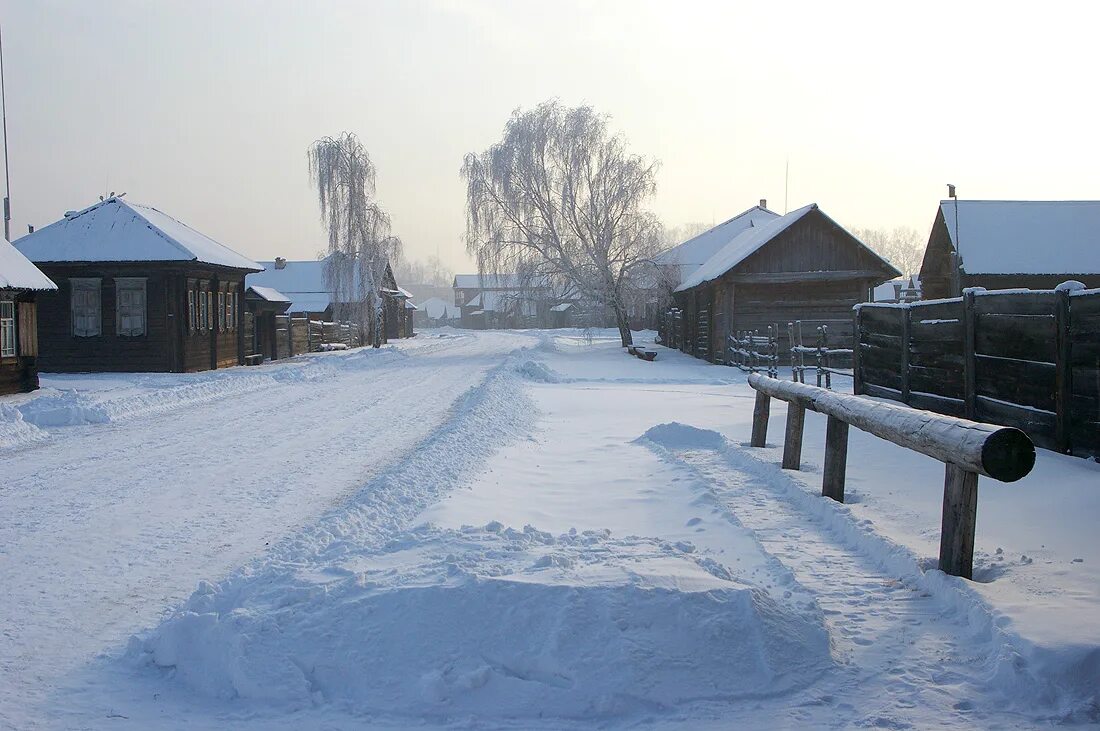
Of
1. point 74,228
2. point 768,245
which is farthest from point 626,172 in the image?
point 74,228

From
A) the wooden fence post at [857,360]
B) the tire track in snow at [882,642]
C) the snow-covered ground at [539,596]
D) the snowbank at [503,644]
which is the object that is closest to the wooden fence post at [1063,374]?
the snow-covered ground at [539,596]

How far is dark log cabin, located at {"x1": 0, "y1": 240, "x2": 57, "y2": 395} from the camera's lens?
1972cm

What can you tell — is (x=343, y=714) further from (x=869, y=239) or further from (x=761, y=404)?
(x=869, y=239)

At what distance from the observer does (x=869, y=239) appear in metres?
167

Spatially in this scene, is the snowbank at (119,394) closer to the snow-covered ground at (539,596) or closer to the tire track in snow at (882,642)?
the snow-covered ground at (539,596)

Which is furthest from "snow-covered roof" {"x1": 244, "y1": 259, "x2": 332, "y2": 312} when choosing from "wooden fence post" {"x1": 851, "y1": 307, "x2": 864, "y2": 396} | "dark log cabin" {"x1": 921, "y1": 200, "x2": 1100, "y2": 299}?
"wooden fence post" {"x1": 851, "y1": 307, "x2": 864, "y2": 396}

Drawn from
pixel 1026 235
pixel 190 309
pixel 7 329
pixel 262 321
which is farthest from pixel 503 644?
pixel 1026 235

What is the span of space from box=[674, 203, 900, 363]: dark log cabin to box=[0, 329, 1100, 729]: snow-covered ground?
19.8 m

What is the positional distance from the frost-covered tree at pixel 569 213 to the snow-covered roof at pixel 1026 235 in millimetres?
12478

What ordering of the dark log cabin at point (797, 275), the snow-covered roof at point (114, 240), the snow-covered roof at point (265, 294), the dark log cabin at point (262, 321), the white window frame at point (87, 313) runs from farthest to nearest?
the snow-covered roof at point (265, 294), the dark log cabin at point (262, 321), the dark log cabin at point (797, 275), the white window frame at point (87, 313), the snow-covered roof at point (114, 240)

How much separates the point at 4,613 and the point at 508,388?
14587mm

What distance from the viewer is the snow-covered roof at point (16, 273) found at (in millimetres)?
19031

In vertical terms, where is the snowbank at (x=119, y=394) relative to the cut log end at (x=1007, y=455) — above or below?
below

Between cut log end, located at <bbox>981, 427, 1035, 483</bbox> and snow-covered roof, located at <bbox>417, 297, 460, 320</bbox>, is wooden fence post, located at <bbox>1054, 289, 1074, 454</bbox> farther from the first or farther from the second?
snow-covered roof, located at <bbox>417, 297, 460, 320</bbox>
